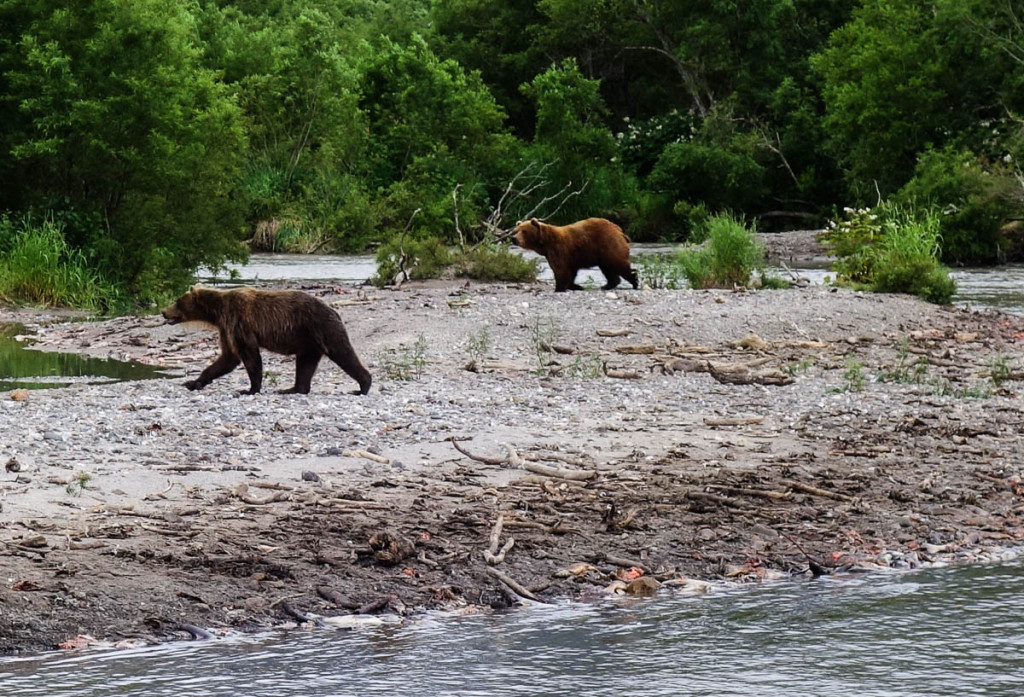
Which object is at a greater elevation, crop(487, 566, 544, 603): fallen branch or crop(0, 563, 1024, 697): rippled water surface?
crop(487, 566, 544, 603): fallen branch

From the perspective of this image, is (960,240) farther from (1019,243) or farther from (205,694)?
(205,694)

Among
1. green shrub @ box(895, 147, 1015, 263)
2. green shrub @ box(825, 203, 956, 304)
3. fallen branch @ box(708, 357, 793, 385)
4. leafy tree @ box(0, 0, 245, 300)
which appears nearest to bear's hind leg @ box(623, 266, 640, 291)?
green shrub @ box(825, 203, 956, 304)

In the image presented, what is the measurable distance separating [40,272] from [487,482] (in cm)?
1479

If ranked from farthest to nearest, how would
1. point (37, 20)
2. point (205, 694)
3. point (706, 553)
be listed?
point (37, 20) → point (706, 553) → point (205, 694)

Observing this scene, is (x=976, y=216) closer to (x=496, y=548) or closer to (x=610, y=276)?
(x=610, y=276)

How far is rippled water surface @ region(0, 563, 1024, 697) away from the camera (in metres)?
5.77

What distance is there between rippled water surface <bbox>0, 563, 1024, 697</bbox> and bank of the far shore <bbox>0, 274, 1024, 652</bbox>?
255mm

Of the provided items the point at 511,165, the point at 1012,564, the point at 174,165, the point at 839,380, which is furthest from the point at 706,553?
the point at 511,165

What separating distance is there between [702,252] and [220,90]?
9354mm

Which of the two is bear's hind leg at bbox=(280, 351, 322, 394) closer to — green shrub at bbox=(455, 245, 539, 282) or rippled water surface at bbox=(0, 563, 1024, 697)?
rippled water surface at bbox=(0, 563, 1024, 697)

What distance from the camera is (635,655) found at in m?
6.20

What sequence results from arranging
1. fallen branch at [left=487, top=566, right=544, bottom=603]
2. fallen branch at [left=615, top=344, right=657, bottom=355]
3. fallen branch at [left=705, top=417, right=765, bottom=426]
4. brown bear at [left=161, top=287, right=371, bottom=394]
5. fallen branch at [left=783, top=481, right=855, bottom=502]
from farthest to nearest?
1. fallen branch at [left=615, top=344, right=657, bottom=355]
2. brown bear at [left=161, top=287, right=371, bottom=394]
3. fallen branch at [left=705, top=417, right=765, bottom=426]
4. fallen branch at [left=783, top=481, right=855, bottom=502]
5. fallen branch at [left=487, top=566, right=544, bottom=603]

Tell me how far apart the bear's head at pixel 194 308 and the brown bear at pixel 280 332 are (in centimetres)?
2

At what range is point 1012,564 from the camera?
757 cm
